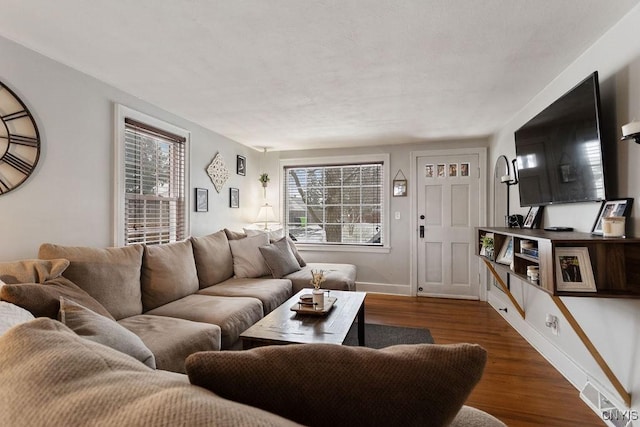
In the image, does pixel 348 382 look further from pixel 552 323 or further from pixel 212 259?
pixel 212 259

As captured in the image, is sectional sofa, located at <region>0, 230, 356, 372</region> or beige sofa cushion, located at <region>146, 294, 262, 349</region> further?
beige sofa cushion, located at <region>146, 294, 262, 349</region>

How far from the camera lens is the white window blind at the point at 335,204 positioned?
15.3ft

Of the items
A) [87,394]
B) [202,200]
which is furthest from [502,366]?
[202,200]

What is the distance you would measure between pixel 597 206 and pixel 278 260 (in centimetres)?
275

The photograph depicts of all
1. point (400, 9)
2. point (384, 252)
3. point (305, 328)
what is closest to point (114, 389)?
point (305, 328)

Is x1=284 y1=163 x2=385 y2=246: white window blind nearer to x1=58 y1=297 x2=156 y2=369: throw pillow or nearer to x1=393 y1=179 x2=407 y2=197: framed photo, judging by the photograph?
x1=393 y1=179 x2=407 y2=197: framed photo

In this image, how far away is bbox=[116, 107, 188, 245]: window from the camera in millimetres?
2660

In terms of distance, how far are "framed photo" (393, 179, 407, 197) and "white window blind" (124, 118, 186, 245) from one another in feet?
9.20

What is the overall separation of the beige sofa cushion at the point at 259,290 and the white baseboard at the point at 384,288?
164cm

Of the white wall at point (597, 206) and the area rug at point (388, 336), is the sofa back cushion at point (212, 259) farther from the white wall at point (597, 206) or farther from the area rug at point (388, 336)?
the white wall at point (597, 206)

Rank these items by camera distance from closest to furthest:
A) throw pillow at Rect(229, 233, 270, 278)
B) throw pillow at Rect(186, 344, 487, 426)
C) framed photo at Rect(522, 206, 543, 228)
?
throw pillow at Rect(186, 344, 487, 426) < framed photo at Rect(522, 206, 543, 228) < throw pillow at Rect(229, 233, 270, 278)

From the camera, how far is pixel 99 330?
3.76 ft

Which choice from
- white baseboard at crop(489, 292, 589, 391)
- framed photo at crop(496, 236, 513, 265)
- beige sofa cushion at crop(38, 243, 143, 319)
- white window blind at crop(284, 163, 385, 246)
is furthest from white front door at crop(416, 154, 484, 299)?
beige sofa cushion at crop(38, 243, 143, 319)

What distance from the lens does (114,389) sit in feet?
1.43
